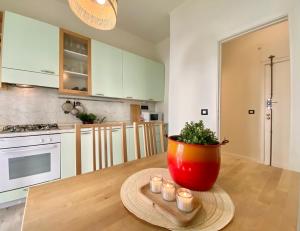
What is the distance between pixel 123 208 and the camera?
1.67ft

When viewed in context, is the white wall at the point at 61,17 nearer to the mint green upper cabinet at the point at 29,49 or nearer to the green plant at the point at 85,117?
the mint green upper cabinet at the point at 29,49

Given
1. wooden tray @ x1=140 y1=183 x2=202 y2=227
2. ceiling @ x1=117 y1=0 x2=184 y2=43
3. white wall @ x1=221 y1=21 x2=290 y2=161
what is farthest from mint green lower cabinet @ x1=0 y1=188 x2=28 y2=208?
white wall @ x1=221 y1=21 x2=290 y2=161

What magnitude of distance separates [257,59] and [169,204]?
132 inches

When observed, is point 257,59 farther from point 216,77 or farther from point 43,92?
point 43,92

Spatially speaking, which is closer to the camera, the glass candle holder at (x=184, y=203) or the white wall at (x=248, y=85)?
the glass candle holder at (x=184, y=203)

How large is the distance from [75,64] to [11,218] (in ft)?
6.25

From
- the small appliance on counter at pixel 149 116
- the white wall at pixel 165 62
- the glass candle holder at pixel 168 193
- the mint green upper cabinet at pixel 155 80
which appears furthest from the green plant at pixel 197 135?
the white wall at pixel 165 62

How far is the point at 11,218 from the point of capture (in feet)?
4.68

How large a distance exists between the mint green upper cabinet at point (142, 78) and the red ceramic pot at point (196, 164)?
2167mm

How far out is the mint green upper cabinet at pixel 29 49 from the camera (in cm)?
162

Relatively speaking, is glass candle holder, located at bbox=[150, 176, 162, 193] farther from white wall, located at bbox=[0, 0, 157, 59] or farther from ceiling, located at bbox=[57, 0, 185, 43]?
white wall, located at bbox=[0, 0, 157, 59]

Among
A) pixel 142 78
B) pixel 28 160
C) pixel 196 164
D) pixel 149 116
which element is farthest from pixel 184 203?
pixel 142 78

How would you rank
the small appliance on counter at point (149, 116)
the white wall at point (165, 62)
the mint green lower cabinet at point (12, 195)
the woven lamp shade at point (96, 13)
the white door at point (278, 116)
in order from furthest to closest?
the white wall at point (165, 62), the small appliance on counter at point (149, 116), the white door at point (278, 116), the mint green lower cabinet at point (12, 195), the woven lamp shade at point (96, 13)

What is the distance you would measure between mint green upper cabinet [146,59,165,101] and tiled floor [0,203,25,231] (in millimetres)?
2325
